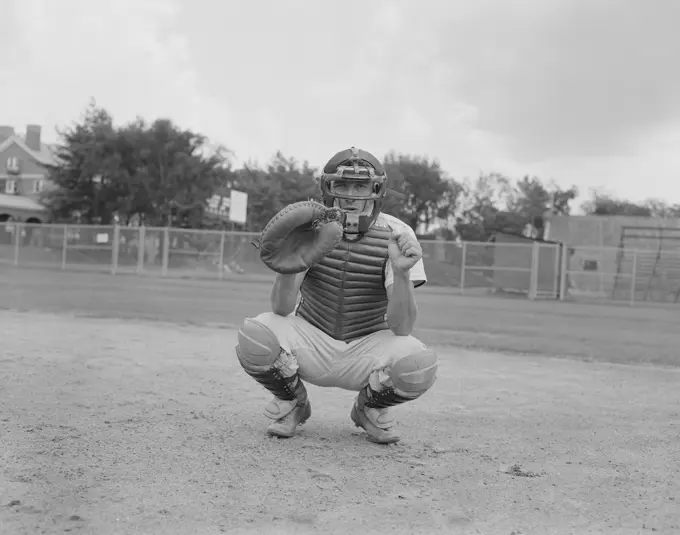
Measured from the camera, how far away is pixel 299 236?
4.02 m

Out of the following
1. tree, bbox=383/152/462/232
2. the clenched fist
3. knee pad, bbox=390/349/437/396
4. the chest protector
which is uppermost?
tree, bbox=383/152/462/232

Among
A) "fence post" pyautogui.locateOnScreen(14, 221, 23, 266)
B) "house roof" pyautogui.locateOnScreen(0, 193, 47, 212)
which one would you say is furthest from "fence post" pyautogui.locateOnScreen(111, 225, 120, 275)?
"house roof" pyautogui.locateOnScreen(0, 193, 47, 212)

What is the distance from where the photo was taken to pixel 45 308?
1236 cm

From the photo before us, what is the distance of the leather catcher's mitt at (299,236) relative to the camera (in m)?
3.83

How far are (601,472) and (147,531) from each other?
7.77ft

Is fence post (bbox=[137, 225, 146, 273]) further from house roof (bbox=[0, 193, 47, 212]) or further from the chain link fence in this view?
house roof (bbox=[0, 193, 47, 212])

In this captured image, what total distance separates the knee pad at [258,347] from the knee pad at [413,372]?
679 millimetres

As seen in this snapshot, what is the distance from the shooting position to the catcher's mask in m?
4.26

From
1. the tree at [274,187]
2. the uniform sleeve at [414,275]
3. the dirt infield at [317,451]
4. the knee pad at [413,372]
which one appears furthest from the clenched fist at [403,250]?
the tree at [274,187]

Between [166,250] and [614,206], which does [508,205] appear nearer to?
[614,206]

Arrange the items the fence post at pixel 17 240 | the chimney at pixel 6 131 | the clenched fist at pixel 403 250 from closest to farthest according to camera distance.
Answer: the clenched fist at pixel 403 250, the fence post at pixel 17 240, the chimney at pixel 6 131

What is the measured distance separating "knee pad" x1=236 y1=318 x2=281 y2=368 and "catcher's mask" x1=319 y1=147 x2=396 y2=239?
30.0 inches

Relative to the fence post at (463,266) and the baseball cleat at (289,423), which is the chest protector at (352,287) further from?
the fence post at (463,266)

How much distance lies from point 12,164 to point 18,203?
10.5 metres
